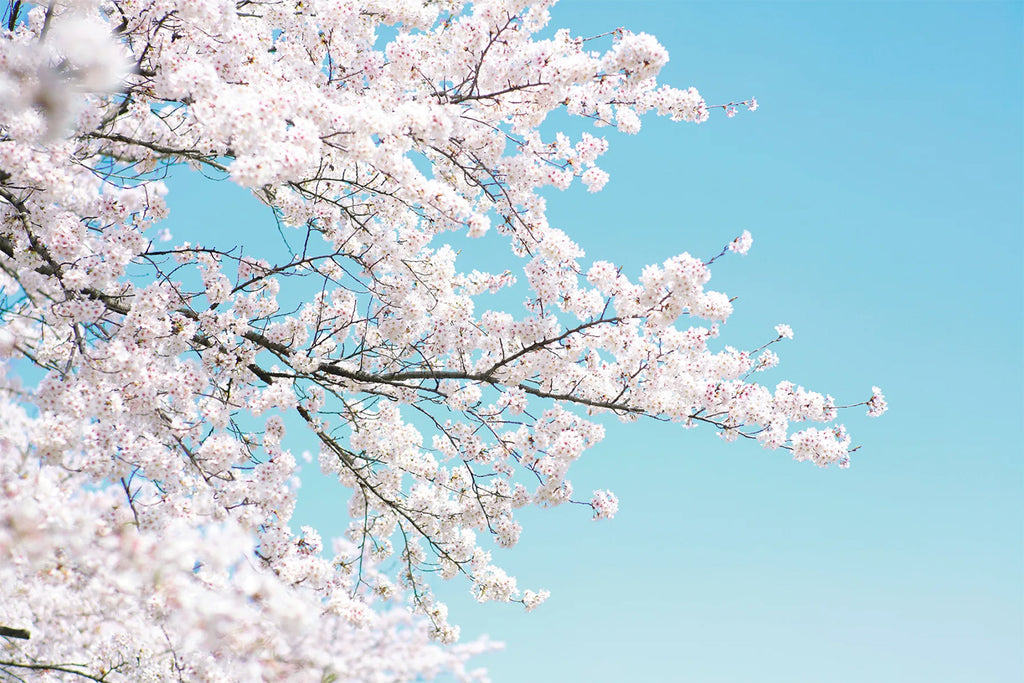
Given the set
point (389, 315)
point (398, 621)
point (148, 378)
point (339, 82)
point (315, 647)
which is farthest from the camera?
point (389, 315)

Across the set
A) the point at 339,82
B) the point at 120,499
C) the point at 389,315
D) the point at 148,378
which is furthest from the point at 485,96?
the point at 120,499

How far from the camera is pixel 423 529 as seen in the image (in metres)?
9.06

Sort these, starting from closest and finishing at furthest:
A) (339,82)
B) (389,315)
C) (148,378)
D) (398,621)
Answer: (398,621), (148,378), (339,82), (389,315)

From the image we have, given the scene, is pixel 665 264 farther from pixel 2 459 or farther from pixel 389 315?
pixel 2 459

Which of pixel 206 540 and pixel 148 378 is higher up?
pixel 148 378

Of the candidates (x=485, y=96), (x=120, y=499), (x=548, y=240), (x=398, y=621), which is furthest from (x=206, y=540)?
(x=485, y=96)

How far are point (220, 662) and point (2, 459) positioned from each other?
2.09m

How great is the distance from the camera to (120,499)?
5.75 metres

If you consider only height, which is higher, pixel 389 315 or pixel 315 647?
pixel 389 315

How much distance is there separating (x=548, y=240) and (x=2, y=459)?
4647 millimetres

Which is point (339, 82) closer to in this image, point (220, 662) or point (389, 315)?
point (389, 315)

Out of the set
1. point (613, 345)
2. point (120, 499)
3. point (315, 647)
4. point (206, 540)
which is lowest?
point (315, 647)

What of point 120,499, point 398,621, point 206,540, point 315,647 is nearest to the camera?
point 206,540

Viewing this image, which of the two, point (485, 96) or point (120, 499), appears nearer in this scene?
point (120, 499)
